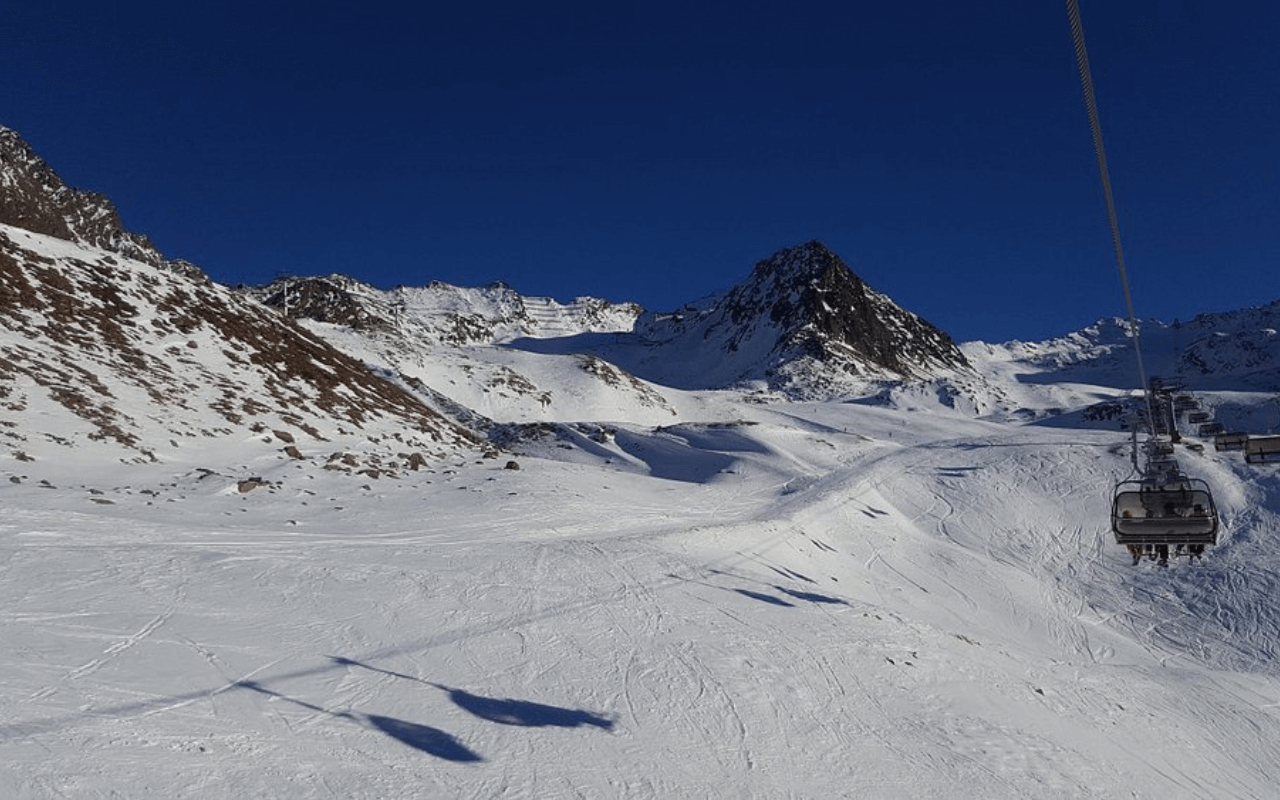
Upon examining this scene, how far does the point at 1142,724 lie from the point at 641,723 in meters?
10.4

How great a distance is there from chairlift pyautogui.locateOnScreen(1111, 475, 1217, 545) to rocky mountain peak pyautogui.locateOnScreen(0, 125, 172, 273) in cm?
11466

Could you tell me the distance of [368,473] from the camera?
25.1 m

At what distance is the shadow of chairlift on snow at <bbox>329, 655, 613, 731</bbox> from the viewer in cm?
942

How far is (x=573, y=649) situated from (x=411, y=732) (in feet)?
11.9

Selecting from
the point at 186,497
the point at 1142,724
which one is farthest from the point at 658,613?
the point at 186,497

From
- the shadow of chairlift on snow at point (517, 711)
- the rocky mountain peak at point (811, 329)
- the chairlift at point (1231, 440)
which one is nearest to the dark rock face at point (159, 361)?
the shadow of chairlift on snow at point (517, 711)

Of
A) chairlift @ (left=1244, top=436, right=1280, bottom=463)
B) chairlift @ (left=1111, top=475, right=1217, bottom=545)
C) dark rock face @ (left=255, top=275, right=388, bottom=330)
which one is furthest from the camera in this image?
dark rock face @ (left=255, top=275, right=388, bottom=330)

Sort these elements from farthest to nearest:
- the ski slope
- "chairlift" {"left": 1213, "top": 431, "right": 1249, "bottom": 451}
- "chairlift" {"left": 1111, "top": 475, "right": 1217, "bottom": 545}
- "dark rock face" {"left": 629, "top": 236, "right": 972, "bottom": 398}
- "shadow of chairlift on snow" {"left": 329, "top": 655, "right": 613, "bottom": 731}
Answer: "dark rock face" {"left": 629, "top": 236, "right": 972, "bottom": 398} → "chairlift" {"left": 1213, "top": 431, "right": 1249, "bottom": 451} → "chairlift" {"left": 1111, "top": 475, "right": 1217, "bottom": 545} → "shadow of chairlift on snow" {"left": 329, "top": 655, "right": 613, "bottom": 731} → the ski slope

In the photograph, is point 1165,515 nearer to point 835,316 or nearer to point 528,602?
point 528,602

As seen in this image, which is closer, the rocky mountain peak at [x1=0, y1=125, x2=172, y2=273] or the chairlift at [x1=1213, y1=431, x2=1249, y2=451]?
the chairlift at [x1=1213, y1=431, x2=1249, y2=451]

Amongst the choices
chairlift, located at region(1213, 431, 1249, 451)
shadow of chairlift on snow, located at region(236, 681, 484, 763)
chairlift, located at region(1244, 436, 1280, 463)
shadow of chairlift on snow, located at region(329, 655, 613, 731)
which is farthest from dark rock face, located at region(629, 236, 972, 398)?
shadow of chairlift on snow, located at region(236, 681, 484, 763)

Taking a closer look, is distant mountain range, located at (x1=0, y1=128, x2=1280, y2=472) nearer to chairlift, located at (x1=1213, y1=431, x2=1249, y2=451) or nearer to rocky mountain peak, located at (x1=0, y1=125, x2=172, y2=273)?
rocky mountain peak, located at (x1=0, y1=125, x2=172, y2=273)

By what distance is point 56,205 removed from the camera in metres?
110

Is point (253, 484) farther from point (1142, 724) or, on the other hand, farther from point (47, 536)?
point (1142, 724)
